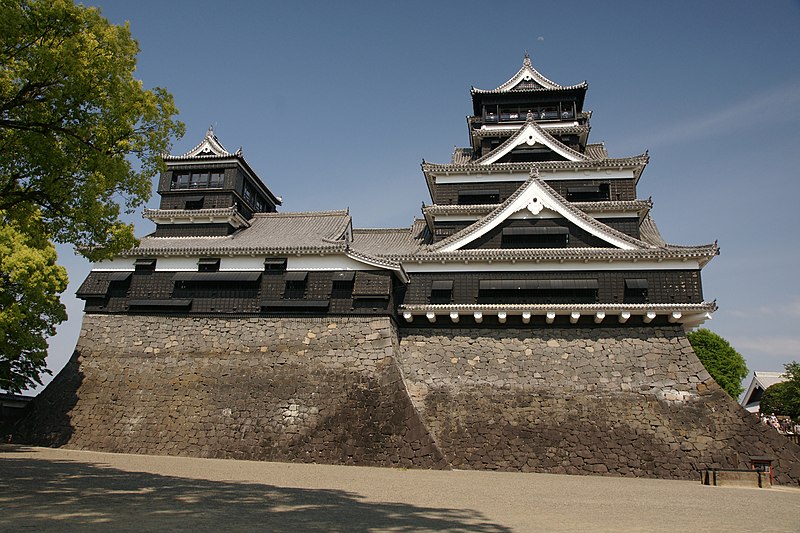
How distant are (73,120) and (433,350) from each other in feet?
46.0

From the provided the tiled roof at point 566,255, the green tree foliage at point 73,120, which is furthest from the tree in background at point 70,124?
the tiled roof at point 566,255

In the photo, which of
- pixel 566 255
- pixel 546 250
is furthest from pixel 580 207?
pixel 566 255

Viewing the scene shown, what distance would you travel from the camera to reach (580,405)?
18.4 m

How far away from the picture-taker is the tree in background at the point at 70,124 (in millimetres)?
9773

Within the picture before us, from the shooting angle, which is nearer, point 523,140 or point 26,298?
point 26,298

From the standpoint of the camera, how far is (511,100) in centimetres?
2875

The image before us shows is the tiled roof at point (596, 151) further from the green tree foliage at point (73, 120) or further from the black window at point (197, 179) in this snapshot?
the green tree foliage at point (73, 120)

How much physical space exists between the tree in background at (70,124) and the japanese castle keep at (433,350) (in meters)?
8.79

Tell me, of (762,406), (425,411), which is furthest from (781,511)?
(762,406)

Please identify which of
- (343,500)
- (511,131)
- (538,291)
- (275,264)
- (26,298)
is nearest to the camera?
(343,500)

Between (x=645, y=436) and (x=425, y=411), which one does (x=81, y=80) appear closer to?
(x=425, y=411)

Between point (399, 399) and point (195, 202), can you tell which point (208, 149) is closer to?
point (195, 202)

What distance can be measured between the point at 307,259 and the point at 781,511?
16.1m

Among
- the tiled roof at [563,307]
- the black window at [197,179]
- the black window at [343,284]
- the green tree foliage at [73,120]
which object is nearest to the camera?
the green tree foliage at [73,120]
